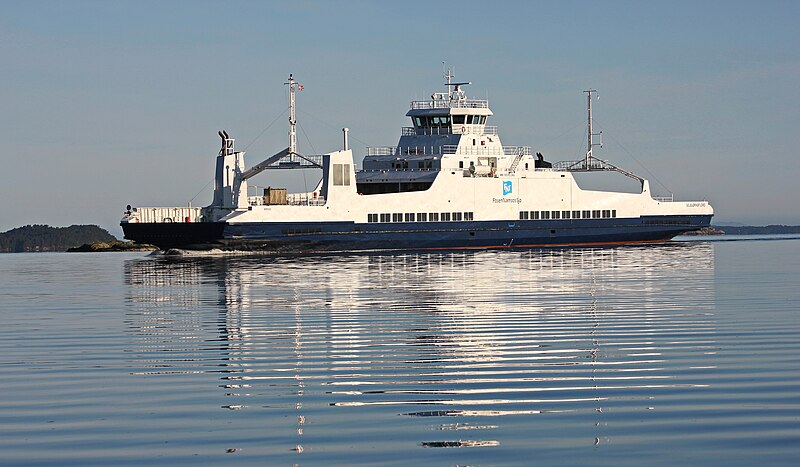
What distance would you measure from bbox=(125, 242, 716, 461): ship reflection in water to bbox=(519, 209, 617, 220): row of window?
34784 millimetres

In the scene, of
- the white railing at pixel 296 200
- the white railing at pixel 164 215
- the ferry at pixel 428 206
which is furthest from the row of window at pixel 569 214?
the white railing at pixel 164 215

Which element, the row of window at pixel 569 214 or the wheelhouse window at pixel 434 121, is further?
the wheelhouse window at pixel 434 121

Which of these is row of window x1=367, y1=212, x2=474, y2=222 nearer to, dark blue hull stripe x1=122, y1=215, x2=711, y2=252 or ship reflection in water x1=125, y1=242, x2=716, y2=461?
dark blue hull stripe x1=122, y1=215, x2=711, y2=252

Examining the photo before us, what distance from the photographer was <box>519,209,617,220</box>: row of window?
233 ft

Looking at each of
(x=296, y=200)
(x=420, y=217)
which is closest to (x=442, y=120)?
(x=420, y=217)

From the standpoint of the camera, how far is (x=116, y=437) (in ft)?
37.3

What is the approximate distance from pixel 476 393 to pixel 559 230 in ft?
194

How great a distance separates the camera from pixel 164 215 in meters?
61.1

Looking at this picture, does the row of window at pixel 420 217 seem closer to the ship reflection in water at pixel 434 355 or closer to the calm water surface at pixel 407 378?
the ship reflection in water at pixel 434 355

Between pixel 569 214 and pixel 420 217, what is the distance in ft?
38.5

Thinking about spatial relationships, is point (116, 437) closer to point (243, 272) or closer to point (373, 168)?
point (243, 272)

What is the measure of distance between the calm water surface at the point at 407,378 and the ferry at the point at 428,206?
29.4m

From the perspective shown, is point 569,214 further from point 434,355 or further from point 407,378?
point 407,378

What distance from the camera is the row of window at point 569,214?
70.9 metres
